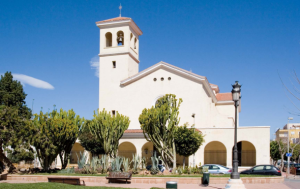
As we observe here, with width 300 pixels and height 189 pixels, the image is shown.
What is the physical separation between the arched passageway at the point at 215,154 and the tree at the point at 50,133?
14.7 metres

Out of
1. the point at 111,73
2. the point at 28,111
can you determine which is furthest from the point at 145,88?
the point at 28,111

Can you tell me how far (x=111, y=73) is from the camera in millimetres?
35844

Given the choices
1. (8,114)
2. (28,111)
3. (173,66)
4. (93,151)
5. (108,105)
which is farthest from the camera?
(28,111)

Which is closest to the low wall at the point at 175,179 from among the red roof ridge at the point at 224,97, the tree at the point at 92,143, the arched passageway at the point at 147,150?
the tree at the point at 92,143

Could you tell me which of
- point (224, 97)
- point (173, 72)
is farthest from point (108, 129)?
point (224, 97)

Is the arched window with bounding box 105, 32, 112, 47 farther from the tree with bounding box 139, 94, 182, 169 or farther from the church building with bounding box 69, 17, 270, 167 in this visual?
the tree with bounding box 139, 94, 182, 169

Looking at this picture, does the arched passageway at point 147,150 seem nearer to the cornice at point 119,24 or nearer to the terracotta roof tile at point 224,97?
the terracotta roof tile at point 224,97

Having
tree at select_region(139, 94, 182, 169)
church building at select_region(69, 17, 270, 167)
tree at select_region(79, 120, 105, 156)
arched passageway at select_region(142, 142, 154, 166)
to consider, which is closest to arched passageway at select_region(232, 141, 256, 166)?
church building at select_region(69, 17, 270, 167)

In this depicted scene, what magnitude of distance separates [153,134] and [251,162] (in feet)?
43.3

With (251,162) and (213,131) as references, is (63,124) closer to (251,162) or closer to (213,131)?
(213,131)

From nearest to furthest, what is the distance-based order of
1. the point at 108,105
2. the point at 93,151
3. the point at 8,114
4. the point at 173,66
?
the point at 8,114 → the point at 93,151 → the point at 173,66 → the point at 108,105

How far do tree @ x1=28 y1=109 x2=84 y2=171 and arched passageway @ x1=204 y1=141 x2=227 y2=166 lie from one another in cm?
1473

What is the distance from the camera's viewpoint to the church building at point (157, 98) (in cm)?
2947

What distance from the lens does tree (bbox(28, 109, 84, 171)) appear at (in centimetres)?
2177
